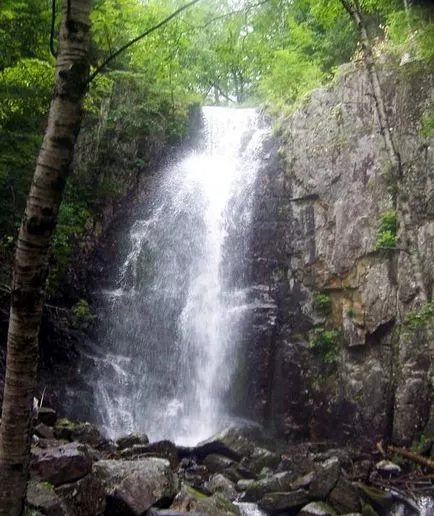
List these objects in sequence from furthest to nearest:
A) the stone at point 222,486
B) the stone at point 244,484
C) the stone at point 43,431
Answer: the stone at point 43,431
the stone at point 244,484
the stone at point 222,486

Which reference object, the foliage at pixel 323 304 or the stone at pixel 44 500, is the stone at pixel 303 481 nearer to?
the stone at pixel 44 500

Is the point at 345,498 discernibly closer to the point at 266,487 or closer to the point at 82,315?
the point at 266,487

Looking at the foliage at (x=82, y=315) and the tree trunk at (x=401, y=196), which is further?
the foliage at (x=82, y=315)

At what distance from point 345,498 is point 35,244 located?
635 centimetres

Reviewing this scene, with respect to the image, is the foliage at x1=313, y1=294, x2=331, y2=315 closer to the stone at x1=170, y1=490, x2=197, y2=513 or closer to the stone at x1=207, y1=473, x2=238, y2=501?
the stone at x1=207, y1=473, x2=238, y2=501

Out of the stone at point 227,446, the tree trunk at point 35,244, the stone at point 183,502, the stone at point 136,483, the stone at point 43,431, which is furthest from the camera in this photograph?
the stone at point 227,446

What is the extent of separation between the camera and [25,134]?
9.92m

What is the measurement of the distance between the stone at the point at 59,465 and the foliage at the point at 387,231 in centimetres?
692

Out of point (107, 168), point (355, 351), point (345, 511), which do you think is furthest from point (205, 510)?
point (107, 168)

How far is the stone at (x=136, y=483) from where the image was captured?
5641 mm

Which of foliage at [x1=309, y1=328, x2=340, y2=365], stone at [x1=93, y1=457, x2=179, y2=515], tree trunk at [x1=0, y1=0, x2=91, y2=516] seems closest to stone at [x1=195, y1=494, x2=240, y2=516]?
stone at [x1=93, y1=457, x2=179, y2=515]

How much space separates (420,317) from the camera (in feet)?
27.5

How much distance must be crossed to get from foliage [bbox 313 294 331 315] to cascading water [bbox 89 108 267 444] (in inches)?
74.7

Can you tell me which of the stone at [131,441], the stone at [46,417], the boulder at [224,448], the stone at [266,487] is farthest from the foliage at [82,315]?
the stone at [266,487]
